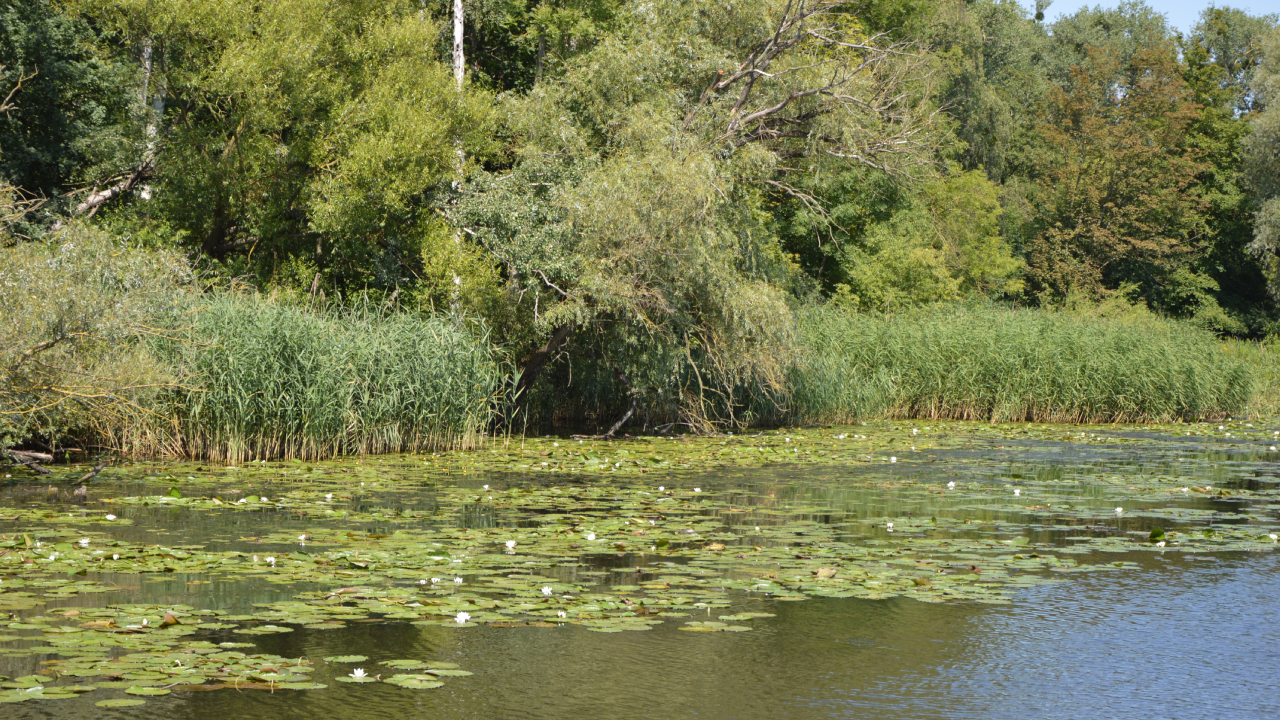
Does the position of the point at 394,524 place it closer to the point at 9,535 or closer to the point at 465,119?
the point at 9,535

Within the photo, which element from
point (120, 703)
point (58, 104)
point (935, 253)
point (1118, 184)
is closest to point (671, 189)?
point (58, 104)

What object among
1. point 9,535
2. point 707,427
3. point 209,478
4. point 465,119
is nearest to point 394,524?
point 9,535

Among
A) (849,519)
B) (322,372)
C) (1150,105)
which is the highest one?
(1150,105)

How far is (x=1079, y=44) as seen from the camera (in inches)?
2357

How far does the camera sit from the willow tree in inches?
691

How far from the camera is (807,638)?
20.9ft

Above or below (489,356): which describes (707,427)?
below

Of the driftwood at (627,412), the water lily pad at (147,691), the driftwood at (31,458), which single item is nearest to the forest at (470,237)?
the driftwood at (627,412)

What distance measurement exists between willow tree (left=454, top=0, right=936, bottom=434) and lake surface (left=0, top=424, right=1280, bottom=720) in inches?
282

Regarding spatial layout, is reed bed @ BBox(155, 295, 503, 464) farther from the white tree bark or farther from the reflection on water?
the white tree bark

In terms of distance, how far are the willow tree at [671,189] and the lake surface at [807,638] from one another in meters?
7.16

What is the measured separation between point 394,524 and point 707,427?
10.7m

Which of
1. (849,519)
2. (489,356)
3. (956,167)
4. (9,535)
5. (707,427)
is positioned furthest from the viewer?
(956,167)

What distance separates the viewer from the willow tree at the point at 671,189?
1755 cm
